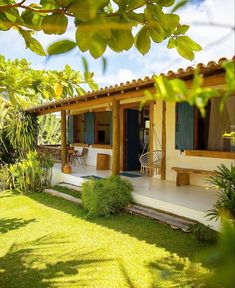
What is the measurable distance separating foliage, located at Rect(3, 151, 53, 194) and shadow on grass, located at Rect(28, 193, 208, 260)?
3015 mm

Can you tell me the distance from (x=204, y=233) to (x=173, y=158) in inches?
155

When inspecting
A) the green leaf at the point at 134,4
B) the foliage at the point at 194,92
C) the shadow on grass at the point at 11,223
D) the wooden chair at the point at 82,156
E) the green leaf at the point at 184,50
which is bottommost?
the shadow on grass at the point at 11,223

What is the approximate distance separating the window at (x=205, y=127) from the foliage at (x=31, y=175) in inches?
196

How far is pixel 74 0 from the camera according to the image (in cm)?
116

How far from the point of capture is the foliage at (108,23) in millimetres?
1151

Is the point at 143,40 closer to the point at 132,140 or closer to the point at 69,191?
the point at 69,191

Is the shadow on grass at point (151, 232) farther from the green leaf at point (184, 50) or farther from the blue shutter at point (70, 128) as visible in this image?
the blue shutter at point (70, 128)

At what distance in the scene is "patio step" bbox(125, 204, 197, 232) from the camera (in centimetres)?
594

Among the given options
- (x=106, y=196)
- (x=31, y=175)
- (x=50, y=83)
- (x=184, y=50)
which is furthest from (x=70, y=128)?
(x=184, y=50)

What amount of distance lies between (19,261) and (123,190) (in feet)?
10.9

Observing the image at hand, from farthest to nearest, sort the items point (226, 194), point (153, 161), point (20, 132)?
point (20, 132) < point (153, 161) < point (226, 194)

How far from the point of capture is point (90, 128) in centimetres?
1330

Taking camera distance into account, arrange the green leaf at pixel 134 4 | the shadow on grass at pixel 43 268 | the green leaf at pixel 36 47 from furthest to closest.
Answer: the shadow on grass at pixel 43 268, the green leaf at pixel 36 47, the green leaf at pixel 134 4

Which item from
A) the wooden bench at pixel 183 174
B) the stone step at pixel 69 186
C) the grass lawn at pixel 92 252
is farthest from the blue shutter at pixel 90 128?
the grass lawn at pixel 92 252
